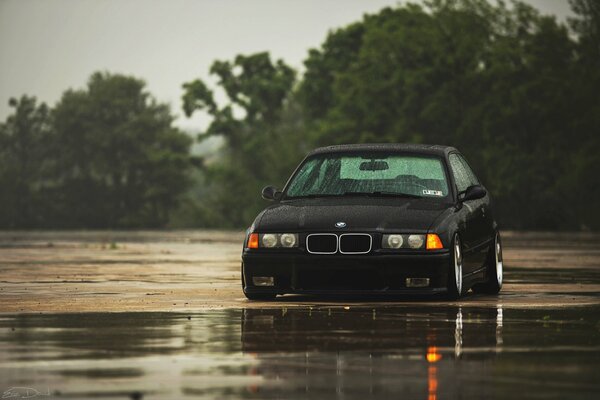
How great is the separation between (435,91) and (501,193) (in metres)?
10.6

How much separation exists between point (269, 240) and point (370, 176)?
1856 mm

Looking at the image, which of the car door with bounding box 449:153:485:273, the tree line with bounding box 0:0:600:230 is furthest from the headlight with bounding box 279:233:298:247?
the tree line with bounding box 0:0:600:230

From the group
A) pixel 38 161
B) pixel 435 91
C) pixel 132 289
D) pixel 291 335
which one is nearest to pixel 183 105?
pixel 38 161

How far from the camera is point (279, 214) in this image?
1705cm

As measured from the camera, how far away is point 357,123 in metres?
93.6

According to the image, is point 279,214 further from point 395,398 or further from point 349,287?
point 395,398

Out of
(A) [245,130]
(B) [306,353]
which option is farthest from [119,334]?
(A) [245,130]

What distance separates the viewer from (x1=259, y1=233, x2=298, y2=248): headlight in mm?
16578

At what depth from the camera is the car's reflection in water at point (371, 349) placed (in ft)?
31.0

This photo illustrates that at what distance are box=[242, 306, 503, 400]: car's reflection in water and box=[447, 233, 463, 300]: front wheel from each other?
70 cm

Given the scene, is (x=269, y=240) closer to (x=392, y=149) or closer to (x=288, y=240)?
(x=288, y=240)

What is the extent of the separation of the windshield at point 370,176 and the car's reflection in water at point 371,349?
2.18m

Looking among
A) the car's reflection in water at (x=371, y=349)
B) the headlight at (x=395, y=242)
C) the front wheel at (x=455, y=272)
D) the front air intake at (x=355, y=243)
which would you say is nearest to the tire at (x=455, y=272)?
the front wheel at (x=455, y=272)

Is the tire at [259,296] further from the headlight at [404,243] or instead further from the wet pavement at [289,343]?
the headlight at [404,243]
